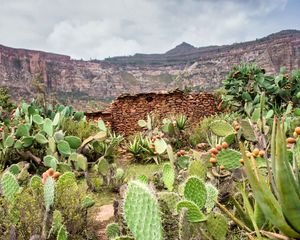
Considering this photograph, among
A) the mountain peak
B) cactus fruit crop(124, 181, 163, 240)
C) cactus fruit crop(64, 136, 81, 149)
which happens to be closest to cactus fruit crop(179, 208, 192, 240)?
cactus fruit crop(124, 181, 163, 240)

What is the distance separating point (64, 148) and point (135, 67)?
200 feet

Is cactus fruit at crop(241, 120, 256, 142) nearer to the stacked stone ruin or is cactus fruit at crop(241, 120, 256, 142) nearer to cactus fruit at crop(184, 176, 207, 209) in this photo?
cactus fruit at crop(184, 176, 207, 209)

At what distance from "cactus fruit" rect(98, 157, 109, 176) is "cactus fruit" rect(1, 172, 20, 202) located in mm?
1879

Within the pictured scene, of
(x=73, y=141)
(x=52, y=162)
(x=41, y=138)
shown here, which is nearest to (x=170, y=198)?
(x=52, y=162)

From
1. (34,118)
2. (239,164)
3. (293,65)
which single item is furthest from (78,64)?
(239,164)

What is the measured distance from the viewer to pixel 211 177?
3520mm

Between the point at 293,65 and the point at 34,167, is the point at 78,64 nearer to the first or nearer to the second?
the point at 293,65

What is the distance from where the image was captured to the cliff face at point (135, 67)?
4816 cm

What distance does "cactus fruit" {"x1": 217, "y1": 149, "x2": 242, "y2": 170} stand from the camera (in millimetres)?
2916

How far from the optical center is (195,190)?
233 centimetres

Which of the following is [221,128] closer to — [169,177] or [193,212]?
[169,177]

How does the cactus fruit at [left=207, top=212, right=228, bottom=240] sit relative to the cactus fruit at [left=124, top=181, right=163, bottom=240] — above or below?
below

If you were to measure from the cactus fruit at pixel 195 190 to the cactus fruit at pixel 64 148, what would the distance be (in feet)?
12.7

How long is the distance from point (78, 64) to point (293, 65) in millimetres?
40897
